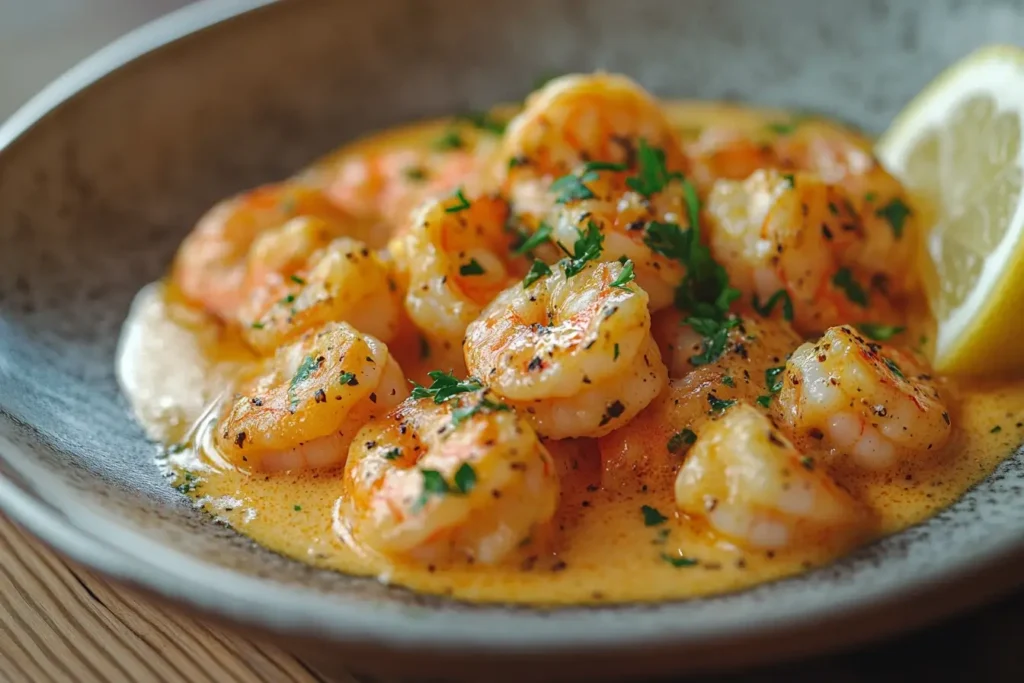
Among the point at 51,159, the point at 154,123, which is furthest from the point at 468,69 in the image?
the point at 51,159

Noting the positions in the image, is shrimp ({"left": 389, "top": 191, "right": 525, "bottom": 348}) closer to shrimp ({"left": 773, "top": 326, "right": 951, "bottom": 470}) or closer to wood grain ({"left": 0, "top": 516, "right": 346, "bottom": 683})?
shrimp ({"left": 773, "top": 326, "right": 951, "bottom": 470})

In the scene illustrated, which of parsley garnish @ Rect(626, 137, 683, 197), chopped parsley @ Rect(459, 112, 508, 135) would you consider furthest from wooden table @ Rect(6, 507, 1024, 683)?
chopped parsley @ Rect(459, 112, 508, 135)

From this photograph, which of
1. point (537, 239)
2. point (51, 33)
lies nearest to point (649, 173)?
point (537, 239)

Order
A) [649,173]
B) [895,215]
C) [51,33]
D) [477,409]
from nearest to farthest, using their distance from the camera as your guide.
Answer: [477,409], [649,173], [895,215], [51,33]

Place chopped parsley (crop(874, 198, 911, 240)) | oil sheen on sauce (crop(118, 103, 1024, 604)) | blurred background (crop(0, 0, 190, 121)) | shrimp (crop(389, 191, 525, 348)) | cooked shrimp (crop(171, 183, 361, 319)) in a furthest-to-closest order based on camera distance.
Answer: blurred background (crop(0, 0, 190, 121))
cooked shrimp (crop(171, 183, 361, 319))
chopped parsley (crop(874, 198, 911, 240))
shrimp (crop(389, 191, 525, 348))
oil sheen on sauce (crop(118, 103, 1024, 604))

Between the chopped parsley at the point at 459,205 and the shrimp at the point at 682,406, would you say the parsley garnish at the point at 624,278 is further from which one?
the chopped parsley at the point at 459,205

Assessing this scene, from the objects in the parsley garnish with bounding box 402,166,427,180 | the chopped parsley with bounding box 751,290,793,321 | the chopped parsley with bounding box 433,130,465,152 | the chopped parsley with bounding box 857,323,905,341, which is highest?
the chopped parsley with bounding box 433,130,465,152

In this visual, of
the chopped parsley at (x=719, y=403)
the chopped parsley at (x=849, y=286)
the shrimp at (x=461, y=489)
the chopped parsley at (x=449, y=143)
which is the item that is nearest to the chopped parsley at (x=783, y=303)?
the chopped parsley at (x=849, y=286)

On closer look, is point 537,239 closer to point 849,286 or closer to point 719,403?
point 719,403
